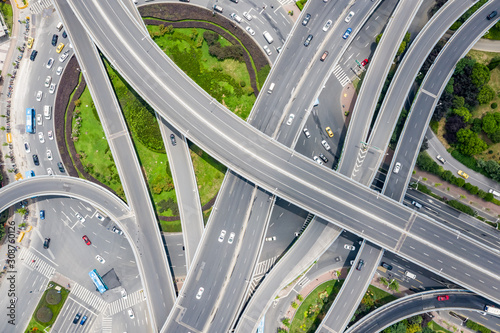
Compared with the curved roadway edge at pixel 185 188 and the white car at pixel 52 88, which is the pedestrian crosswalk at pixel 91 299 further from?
the white car at pixel 52 88

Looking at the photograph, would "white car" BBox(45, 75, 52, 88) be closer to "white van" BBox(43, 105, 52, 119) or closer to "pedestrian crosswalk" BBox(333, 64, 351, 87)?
"white van" BBox(43, 105, 52, 119)

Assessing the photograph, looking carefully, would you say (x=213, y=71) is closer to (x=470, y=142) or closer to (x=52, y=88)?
(x=52, y=88)

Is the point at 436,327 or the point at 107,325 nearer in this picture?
the point at 436,327

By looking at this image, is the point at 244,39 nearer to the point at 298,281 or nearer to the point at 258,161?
the point at 258,161

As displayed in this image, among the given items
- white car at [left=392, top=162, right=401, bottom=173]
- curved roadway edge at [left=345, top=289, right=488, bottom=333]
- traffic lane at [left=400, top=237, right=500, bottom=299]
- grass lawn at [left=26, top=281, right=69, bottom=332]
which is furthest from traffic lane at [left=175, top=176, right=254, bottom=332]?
traffic lane at [left=400, top=237, right=500, bottom=299]

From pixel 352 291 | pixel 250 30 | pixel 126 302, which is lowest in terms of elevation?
pixel 126 302

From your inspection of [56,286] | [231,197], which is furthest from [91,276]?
[231,197]

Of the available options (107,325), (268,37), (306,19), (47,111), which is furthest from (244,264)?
(47,111)
